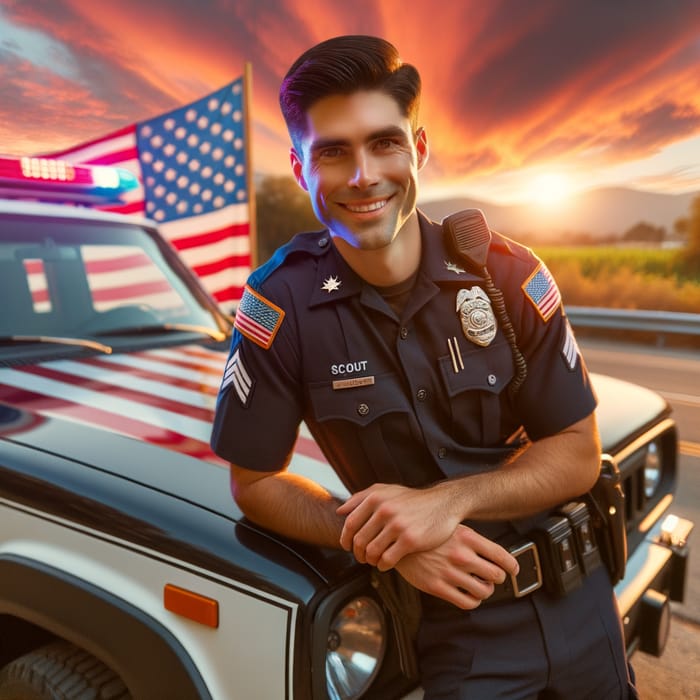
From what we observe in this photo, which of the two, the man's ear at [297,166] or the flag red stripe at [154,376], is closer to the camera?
the man's ear at [297,166]

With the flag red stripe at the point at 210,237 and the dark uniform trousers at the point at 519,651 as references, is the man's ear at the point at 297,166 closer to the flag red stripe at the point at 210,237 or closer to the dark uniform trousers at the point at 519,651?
the dark uniform trousers at the point at 519,651

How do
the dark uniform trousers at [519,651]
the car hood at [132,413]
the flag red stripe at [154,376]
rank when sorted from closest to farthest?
1. the dark uniform trousers at [519,651]
2. the car hood at [132,413]
3. the flag red stripe at [154,376]

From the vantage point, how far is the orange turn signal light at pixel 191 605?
121 centimetres

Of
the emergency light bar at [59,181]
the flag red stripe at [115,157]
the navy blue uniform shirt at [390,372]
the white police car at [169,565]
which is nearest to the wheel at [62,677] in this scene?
the white police car at [169,565]

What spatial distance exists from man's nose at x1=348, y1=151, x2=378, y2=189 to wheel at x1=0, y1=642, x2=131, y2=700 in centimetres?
113

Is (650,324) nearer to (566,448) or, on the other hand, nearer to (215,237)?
(215,237)

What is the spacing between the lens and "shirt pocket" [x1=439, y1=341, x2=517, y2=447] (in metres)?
1.41

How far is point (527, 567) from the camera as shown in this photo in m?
1.35

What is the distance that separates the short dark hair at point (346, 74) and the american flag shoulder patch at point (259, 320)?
0.37 meters

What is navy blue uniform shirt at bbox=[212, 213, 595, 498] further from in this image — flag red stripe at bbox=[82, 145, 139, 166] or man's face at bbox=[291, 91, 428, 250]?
flag red stripe at bbox=[82, 145, 139, 166]

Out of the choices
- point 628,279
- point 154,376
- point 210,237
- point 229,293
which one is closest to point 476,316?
point 154,376

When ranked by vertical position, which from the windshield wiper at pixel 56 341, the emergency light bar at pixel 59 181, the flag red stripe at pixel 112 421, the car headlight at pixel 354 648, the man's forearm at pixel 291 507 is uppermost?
the emergency light bar at pixel 59 181

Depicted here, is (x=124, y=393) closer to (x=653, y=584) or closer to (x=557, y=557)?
(x=557, y=557)

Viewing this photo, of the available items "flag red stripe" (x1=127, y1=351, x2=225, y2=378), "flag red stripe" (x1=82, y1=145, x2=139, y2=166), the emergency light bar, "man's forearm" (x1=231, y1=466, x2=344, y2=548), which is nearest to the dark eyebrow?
"man's forearm" (x1=231, y1=466, x2=344, y2=548)
